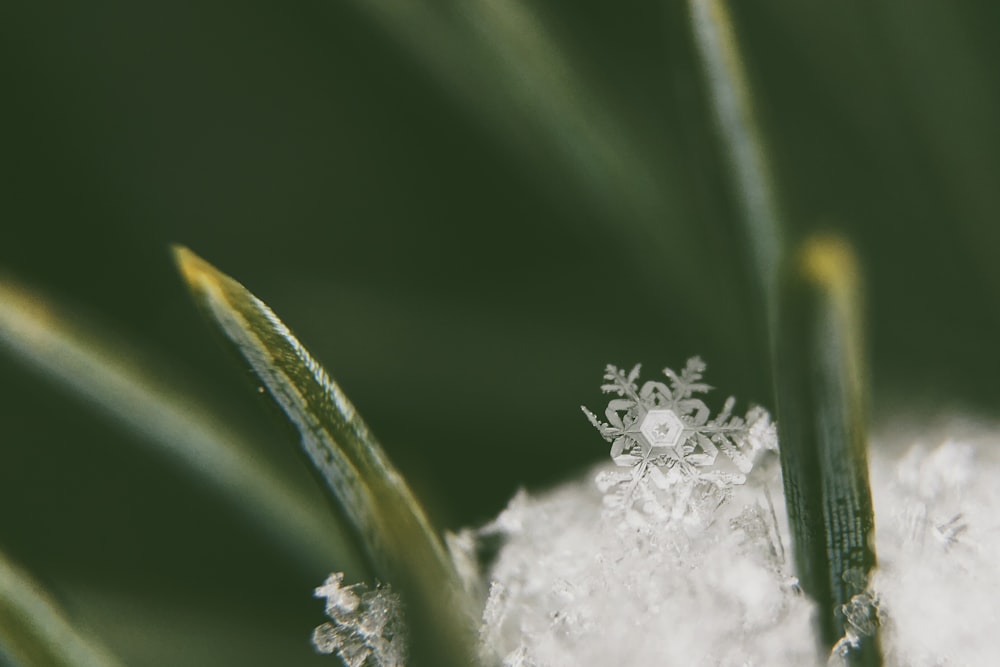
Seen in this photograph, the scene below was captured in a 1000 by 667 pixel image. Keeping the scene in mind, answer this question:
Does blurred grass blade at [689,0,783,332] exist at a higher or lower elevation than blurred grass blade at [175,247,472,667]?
→ higher

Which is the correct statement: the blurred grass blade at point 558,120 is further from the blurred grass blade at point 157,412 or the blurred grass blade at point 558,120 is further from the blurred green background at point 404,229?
the blurred grass blade at point 157,412

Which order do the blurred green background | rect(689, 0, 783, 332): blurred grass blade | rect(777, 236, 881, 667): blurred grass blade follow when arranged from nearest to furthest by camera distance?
rect(777, 236, 881, 667): blurred grass blade < rect(689, 0, 783, 332): blurred grass blade < the blurred green background

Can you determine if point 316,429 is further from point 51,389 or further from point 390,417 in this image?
point 390,417

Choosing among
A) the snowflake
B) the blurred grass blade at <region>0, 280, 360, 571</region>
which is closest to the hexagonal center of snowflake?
the snowflake

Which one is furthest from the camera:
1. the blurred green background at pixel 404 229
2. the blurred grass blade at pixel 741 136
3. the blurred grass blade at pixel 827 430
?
the blurred green background at pixel 404 229

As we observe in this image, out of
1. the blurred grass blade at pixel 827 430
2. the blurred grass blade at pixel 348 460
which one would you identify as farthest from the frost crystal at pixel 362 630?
the blurred grass blade at pixel 827 430

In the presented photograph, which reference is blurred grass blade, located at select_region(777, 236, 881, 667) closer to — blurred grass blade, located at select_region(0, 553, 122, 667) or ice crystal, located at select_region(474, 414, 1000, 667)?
ice crystal, located at select_region(474, 414, 1000, 667)
